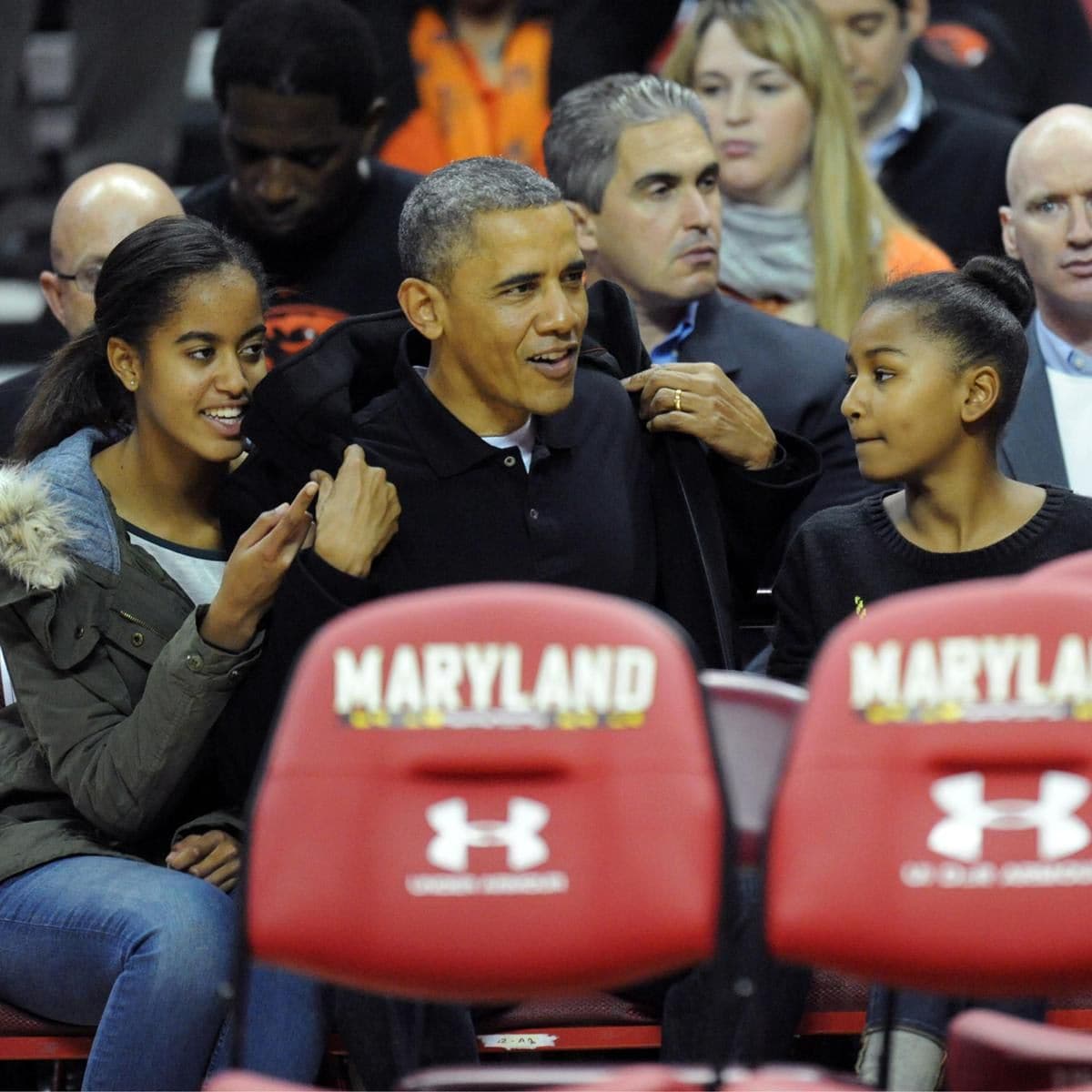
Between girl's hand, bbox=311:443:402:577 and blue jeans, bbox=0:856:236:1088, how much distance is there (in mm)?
515

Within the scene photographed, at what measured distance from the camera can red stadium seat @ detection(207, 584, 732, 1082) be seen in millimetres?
2326

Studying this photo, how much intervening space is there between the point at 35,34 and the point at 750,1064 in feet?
12.4

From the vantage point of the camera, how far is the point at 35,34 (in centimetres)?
552

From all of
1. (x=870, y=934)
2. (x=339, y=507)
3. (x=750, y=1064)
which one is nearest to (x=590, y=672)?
(x=870, y=934)

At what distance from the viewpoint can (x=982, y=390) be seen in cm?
336

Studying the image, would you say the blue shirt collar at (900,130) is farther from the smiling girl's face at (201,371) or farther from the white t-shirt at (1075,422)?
the smiling girl's face at (201,371)

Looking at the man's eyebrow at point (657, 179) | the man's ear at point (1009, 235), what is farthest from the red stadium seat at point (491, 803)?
the man's ear at point (1009, 235)

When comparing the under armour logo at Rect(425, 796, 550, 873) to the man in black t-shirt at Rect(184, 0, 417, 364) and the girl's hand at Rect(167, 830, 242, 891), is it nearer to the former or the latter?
the girl's hand at Rect(167, 830, 242, 891)

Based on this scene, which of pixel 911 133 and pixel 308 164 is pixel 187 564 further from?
pixel 911 133

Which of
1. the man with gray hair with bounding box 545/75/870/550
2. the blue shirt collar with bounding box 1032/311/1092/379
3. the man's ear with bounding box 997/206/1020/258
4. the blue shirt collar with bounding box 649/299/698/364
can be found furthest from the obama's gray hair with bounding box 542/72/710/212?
the blue shirt collar with bounding box 1032/311/1092/379

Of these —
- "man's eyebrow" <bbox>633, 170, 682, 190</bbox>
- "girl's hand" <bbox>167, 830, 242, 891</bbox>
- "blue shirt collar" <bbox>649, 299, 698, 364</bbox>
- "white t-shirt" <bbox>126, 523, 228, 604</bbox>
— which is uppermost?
"man's eyebrow" <bbox>633, 170, 682, 190</bbox>

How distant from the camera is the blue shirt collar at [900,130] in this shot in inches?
196

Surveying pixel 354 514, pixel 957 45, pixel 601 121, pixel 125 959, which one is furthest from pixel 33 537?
pixel 957 45

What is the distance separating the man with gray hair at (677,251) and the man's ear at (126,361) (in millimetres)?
996
